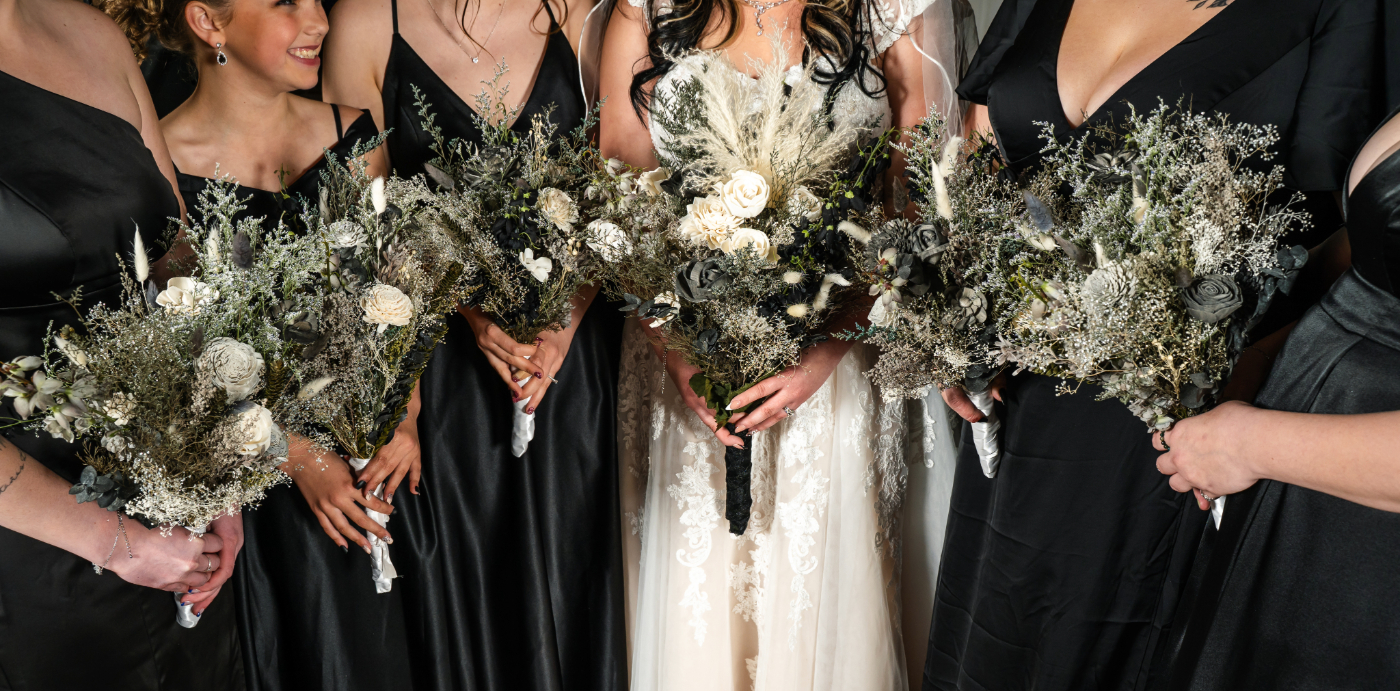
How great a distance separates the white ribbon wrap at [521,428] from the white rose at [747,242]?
0.72m

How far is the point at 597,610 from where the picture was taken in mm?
2322

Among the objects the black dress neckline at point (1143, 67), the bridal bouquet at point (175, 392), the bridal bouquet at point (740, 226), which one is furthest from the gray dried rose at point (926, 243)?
the bridal bouquet at point (175, 392)

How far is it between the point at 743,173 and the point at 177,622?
4.69ft

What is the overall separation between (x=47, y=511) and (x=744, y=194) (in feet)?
4.37

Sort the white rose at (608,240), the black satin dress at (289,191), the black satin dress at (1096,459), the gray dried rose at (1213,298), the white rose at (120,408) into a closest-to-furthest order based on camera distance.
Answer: the gray dried rose at (1213,298) < the white rose at (120,408) < the black satin dress at (1096,459) < the white rose at (608,240) < the black satin dress at (289,191)

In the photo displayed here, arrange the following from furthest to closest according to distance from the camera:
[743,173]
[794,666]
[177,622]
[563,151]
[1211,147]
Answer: [794,666]
[563,151]
[177,622]
[743,173]
[1211,147]

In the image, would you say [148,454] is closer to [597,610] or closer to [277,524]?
[277,524]

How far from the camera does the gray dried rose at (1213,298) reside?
4.23ft

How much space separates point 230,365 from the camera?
1431mm

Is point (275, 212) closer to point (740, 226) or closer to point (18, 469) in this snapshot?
point (18, 469)

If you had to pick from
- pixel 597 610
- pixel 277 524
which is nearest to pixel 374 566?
pixel 277 524

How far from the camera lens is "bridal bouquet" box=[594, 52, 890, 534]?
1646mm

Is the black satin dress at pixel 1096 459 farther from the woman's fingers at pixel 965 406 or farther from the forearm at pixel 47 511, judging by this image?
the forearm at pixel 47 511

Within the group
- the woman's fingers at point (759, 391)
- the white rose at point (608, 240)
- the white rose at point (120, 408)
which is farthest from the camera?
the woman's fingers at point (759, 391)
